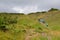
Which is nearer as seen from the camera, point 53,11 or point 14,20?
point 14,20

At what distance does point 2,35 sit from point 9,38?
0.53m

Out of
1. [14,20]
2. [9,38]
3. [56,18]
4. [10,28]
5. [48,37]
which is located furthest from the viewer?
[56,18]

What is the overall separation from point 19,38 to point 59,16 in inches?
1393

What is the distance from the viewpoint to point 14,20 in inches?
722

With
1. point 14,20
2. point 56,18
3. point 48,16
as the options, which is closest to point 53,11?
point 48,16

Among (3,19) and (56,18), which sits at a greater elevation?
(3,19)

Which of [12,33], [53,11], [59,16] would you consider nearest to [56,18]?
[59,16]

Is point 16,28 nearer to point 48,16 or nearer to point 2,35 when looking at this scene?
point 2,35

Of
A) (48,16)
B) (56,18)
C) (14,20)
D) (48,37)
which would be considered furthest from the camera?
(48,16)

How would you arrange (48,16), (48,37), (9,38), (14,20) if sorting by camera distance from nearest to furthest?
(9,38), (48,37), (14,20), (48,16)

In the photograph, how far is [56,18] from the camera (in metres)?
48.2

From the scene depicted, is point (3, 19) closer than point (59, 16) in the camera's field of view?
Yes

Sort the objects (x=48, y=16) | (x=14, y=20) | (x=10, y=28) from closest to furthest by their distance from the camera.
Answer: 1. (x=10, y=28)
2. (x=14, y=20)
3. (x=48, y=16)

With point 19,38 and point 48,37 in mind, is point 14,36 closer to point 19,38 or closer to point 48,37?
point 19,38
